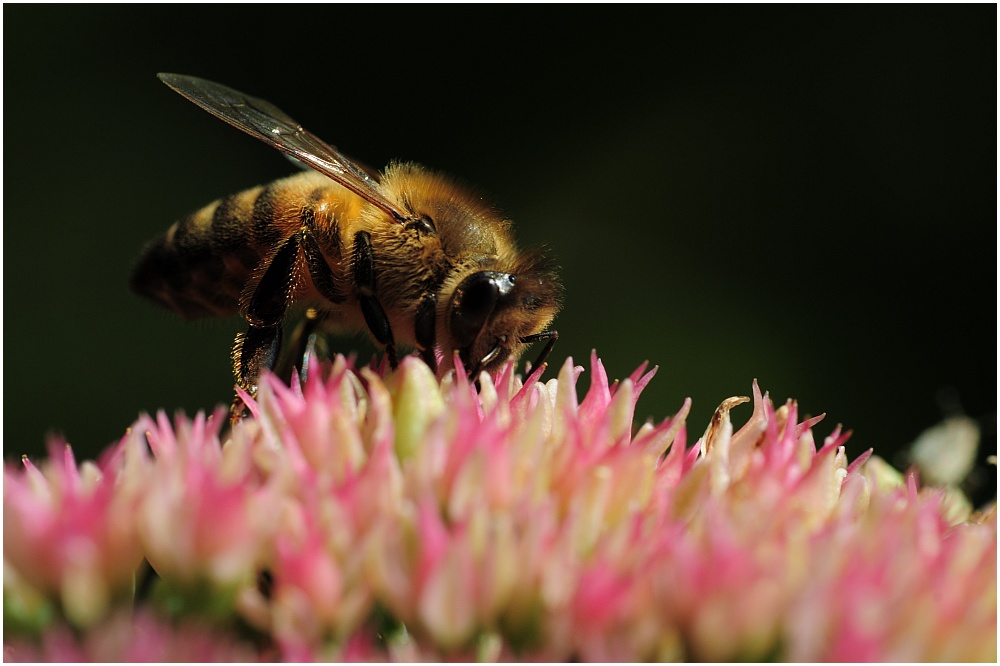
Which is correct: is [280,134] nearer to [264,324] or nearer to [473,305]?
[264,324]

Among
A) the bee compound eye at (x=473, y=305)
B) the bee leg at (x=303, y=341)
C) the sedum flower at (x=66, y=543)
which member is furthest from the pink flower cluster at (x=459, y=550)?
the bee leg at (x=303, y=341)

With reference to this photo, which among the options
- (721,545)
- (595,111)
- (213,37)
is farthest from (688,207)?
(721,545)

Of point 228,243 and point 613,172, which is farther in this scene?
point 613,172

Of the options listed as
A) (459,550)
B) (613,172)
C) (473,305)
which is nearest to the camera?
(459,550)

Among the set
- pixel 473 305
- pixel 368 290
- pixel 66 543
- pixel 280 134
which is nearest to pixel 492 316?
pixel 473 305

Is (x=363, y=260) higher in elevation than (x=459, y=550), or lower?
higher

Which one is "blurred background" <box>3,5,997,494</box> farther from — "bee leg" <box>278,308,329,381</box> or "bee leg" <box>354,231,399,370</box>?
"bee leg" <box>354,231,399,370</box>

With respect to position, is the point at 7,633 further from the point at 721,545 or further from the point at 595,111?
the point at 595,111
